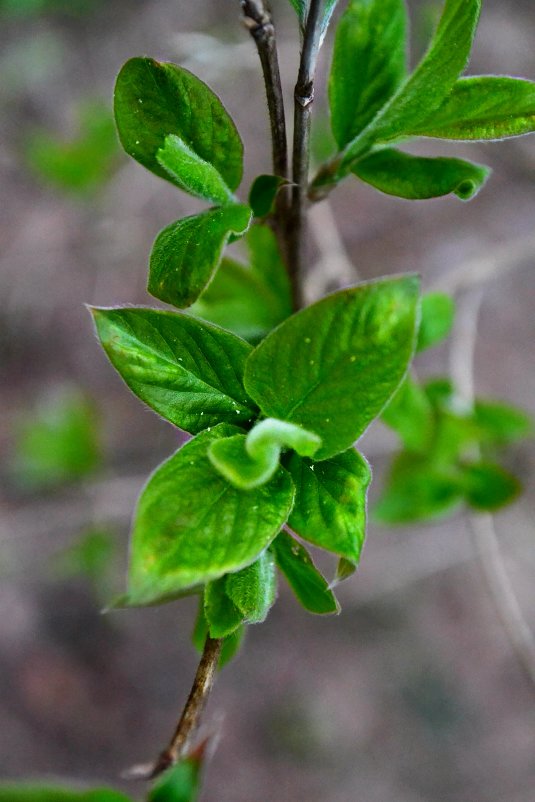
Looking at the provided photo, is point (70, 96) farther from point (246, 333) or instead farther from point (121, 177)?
Result: point (246, 333)

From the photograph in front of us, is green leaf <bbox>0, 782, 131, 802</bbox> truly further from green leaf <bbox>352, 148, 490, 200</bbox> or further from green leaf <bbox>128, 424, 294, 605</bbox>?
green leaf <bbox>352, 148, 490, 200</bbox>

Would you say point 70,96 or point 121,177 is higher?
point 70,96

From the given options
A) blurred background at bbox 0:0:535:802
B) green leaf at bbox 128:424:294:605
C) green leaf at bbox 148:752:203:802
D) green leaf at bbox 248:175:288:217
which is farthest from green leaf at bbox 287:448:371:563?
blurred background at bbox 0:0:535:802

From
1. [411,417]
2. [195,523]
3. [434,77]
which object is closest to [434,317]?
[411,417]

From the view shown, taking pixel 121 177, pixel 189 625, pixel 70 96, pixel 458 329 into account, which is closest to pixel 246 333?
pixel 458 329

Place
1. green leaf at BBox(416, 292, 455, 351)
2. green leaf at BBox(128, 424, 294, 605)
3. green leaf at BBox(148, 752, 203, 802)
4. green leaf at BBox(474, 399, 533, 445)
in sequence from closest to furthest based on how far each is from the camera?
green leaf at BBox(128, 424, 294, 605)
green leaf at BBox(148, 752, 203, 802)
green leaf at BBox(416, 292, 455, 351)
green leaf at BBox(474, 399, 533, 445)


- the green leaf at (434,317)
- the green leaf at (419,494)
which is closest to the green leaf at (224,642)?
the green leaf at (434,317)
